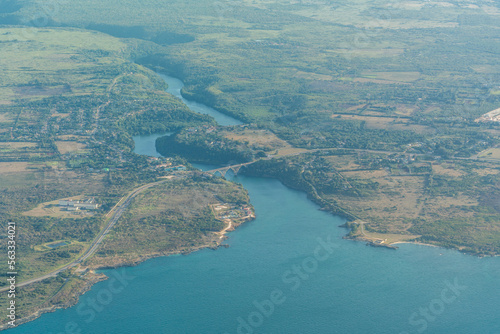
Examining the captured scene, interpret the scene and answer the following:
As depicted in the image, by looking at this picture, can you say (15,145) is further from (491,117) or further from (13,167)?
(491,117)

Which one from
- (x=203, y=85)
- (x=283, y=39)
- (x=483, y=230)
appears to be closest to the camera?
(x=483, y=230)

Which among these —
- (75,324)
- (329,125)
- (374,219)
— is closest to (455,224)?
(374,219)

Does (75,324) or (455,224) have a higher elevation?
(455,224)

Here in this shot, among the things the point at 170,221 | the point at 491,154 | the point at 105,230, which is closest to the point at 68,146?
the point at 105,230

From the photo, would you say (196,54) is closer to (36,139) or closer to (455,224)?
(36,139)

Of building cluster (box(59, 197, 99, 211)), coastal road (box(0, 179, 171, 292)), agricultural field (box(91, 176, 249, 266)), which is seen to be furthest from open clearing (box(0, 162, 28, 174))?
agricultural field (box(91, 176, 249, 266))

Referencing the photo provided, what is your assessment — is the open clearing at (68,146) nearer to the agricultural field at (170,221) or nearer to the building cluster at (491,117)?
the agricultural field at (170,221)
